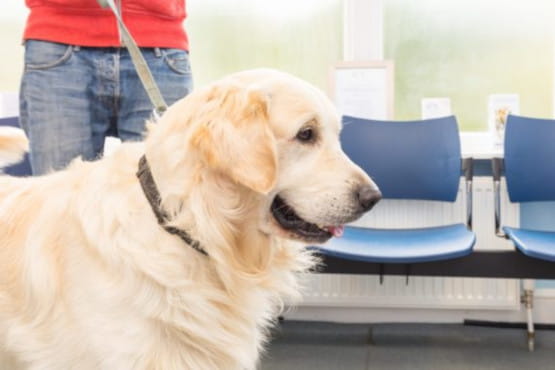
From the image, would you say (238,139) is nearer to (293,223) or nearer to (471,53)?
(293,223)

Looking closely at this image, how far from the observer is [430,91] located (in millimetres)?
3746

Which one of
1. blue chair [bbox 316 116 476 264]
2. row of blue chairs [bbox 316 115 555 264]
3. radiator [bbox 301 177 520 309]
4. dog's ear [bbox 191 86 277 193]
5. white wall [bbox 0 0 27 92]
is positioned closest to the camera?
dog's ear [bbox 191 86 277 193]

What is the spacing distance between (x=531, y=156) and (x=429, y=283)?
34.1 inches

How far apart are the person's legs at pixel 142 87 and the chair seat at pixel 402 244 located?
956mm

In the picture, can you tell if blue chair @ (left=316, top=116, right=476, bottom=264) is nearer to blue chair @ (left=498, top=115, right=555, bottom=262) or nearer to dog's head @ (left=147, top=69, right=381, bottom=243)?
blue chair @ (left=498, top=115, right=555, bottom=262)

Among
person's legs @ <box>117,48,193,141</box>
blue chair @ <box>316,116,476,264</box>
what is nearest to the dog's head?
person's legs @ <box>117,48,193,141</box>

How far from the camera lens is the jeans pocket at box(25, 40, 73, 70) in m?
1.85

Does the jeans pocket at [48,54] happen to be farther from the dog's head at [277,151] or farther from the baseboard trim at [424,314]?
the baseboard trim at [424,314]

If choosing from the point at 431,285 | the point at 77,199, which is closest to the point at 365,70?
the point at 431,285

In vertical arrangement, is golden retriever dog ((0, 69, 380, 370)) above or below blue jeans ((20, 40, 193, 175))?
below

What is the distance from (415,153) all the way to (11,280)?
2.35 metres

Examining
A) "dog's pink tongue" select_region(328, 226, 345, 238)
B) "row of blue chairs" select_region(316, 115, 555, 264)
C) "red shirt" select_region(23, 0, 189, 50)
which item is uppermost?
"red shirt" select_region(23, 0, 189, 50)

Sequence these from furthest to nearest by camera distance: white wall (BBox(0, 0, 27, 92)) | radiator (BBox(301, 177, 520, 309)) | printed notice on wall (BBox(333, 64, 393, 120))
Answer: white wall (BBox(0, 0, 27, 92)) < printed notice on wall (BBox(333, 64, 393, 120)) < radiator (BBox(301, 177, 520, 309))

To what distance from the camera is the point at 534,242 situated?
2.84m
